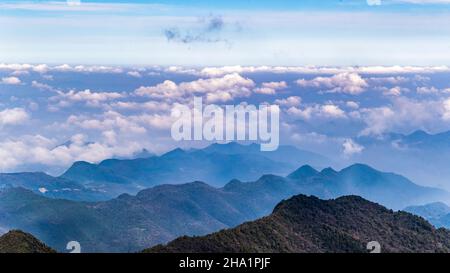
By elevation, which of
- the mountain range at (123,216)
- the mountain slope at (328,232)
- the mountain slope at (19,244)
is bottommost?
the mountain slope at (19,244)

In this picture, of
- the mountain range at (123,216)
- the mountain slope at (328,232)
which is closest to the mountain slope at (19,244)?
the mountain slope at (328,232)

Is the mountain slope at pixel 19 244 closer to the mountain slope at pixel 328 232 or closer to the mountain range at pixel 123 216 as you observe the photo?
the mountain slope at pixel 328 232

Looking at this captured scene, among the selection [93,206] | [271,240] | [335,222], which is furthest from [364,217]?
[93,206]

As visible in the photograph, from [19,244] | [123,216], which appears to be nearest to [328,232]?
[19,244]

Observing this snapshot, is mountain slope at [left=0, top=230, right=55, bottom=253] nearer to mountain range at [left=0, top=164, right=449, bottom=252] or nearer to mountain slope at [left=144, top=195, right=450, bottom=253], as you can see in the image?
mountain slope at [left=144, top=195, right=450, bottom=253]

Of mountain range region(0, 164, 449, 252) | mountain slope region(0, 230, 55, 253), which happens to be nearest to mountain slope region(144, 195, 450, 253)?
mountain slope region(0, 230, 55, 253)
